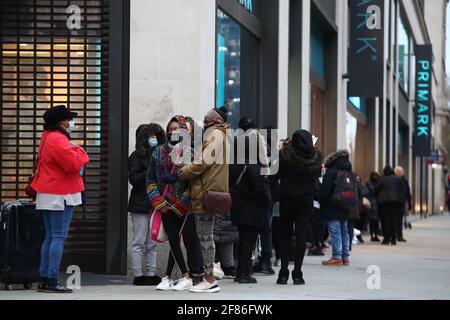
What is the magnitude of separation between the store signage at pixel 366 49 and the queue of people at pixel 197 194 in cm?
1277

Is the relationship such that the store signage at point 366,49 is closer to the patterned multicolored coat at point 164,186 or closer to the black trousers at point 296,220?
the black trousers at point 296,220

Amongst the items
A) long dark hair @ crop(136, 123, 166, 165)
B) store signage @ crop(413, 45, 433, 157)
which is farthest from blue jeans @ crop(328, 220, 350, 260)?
store signage @ crop(413, 45, 433, 157)

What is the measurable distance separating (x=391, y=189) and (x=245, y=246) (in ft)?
35.9

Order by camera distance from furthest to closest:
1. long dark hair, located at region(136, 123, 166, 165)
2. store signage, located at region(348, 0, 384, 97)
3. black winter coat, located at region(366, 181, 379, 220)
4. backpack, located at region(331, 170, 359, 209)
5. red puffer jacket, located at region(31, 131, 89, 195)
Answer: store signage, located at region(348, 0, 384, 97)
black winter coat, located at region(366, 181, 379, 220)
backpack, located at region(331, 170, 359, 209)
long dark hair, located at region(136, 123, 166, 165)
red puffer jacket, located at region(31, 131, 89, 195)

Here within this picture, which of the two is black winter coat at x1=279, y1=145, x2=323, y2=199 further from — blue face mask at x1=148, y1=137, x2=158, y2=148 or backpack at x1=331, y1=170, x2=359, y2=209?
backpack at x1=331, y1=170, x2=359, y2=209

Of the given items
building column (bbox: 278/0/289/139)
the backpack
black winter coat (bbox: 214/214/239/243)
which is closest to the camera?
black winter coat (bbox: 214/214/239/243)

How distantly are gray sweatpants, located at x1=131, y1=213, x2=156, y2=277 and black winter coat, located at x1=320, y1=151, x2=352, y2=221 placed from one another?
15.4 ft

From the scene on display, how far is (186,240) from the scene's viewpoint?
10.9m

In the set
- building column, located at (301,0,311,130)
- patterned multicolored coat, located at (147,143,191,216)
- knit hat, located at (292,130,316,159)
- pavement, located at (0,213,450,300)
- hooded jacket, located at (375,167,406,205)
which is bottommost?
pavement, located at (0,213,450,300)

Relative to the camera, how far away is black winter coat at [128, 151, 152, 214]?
1193 cm

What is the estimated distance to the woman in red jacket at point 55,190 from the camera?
10594 millimetres

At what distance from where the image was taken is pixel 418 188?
57.3 metres

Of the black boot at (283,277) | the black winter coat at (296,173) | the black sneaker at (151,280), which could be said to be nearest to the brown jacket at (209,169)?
the black sneaker at (151,280)
